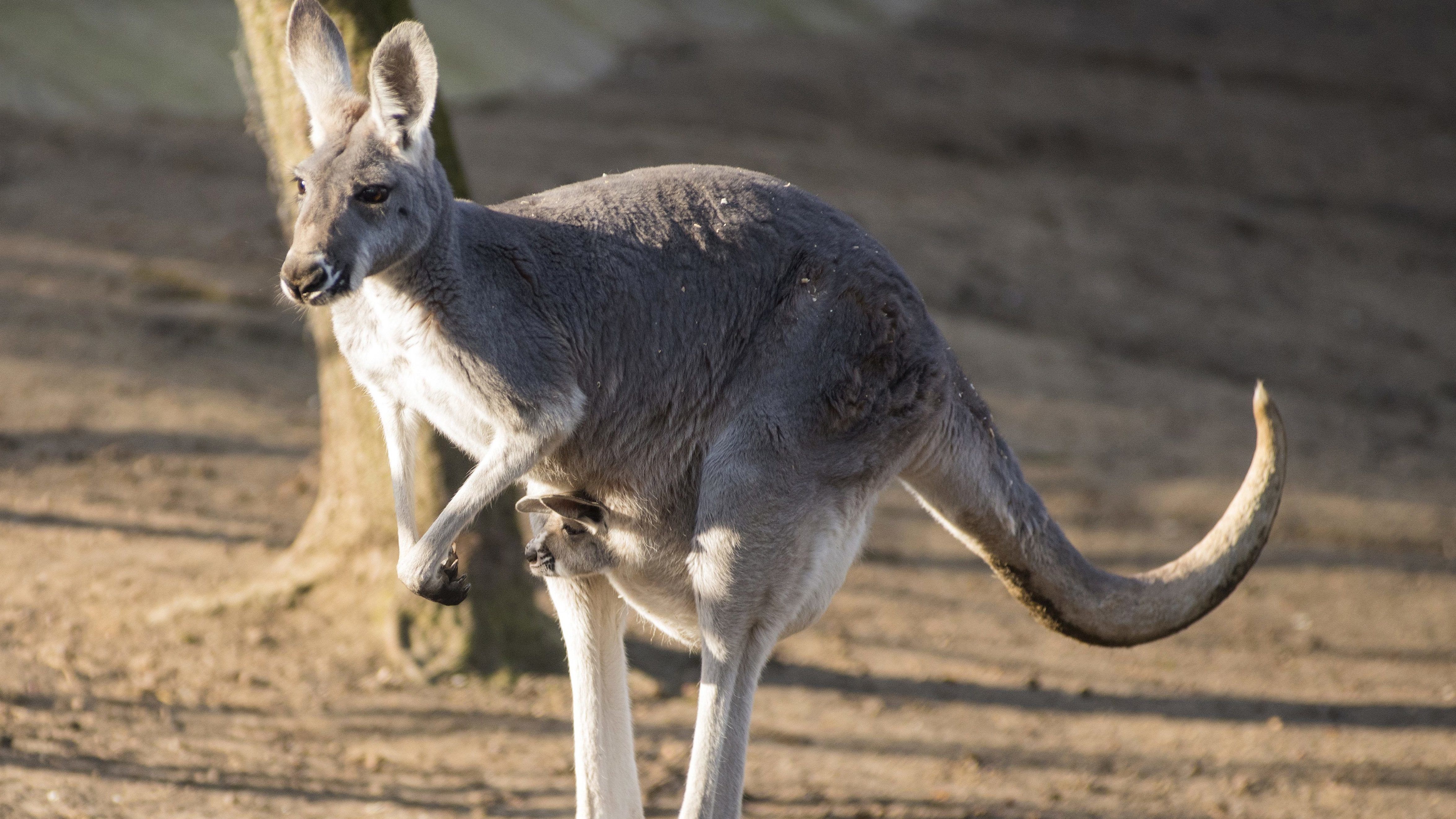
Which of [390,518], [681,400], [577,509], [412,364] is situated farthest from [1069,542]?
[390,518]

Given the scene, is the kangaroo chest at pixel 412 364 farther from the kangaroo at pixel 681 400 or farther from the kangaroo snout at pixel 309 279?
the kangaroo snout at pixel 309 279

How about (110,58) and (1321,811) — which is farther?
(110,58)

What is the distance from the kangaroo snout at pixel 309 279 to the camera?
2547 mm

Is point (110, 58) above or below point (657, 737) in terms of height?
above

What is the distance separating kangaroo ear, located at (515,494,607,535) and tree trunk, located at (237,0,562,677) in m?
1.74

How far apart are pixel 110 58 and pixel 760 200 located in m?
9.87

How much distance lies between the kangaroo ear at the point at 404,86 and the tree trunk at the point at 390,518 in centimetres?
197

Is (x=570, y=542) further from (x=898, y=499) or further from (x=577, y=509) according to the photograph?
(x=898, y=499)

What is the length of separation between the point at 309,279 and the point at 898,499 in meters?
5.16

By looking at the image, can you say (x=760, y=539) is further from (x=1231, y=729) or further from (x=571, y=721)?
(x=1231, y=729)

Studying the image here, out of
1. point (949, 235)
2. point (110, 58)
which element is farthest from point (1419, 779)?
point (110, 58)

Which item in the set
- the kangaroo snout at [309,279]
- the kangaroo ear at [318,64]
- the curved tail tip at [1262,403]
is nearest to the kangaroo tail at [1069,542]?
the curved tail tip at [1262,403]

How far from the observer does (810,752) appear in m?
4.99

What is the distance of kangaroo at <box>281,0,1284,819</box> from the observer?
287 centimetres
